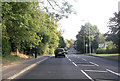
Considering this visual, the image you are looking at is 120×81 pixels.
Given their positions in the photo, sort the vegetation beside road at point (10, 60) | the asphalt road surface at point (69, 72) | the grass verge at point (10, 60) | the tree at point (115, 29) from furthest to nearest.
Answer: the tree at point (115, 29), the vegetation beside road at point (10, 60), the grass verge at point (10, 60), the asphalt road surface at point (69, 72)

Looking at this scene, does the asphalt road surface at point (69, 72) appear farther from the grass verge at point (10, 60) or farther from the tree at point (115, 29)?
the tree at point (115, 29)

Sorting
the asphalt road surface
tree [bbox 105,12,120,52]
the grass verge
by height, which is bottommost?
the asphalt road surface

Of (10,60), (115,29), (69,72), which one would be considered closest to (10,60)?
(10,60)

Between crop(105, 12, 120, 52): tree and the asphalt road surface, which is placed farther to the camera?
crop(105, 12, 120, 52): tree

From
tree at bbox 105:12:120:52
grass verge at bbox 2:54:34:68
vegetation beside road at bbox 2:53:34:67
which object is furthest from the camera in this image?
tree at bbox 105:12:120:52

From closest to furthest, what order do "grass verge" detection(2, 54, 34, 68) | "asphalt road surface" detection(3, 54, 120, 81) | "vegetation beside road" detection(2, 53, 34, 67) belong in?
1. "asphalt road surface" detection(3, 54, 120, 81)
2. "grass verge" detection(2, 54, 34, 68)
3. "vegetation beside road" detection(2, 53, 34, 67)

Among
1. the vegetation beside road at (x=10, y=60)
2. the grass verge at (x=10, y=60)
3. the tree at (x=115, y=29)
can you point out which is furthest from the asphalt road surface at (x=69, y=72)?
the tree at (x=115, y=29)

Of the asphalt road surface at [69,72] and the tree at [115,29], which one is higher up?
the tree at [115,29]

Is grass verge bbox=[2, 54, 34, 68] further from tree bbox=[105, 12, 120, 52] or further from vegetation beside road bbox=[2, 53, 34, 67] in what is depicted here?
tree bbox=[105, 12, 120, 52]

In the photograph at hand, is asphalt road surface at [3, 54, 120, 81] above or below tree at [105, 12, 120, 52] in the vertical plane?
below

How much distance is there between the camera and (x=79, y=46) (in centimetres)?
7894

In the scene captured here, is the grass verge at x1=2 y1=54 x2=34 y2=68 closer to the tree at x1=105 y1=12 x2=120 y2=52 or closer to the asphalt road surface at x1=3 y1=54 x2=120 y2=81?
the asphalt road surface at x1=3 y1=54 x2=120 y2=81

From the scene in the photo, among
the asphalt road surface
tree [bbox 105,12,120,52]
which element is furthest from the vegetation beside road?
tree [bbox 105,12,120,52]

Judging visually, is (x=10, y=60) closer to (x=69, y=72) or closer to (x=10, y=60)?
(x=10, y=60)
